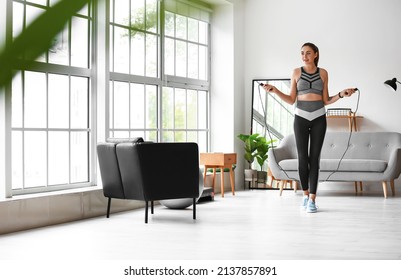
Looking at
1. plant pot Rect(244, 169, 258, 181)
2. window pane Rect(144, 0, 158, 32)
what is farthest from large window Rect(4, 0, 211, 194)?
window pane Rect(144, 0, 158, 32)

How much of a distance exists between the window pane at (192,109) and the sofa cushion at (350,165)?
1.45 meters

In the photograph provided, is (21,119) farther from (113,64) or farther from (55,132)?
(113,64)

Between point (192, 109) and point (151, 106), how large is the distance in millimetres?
1262

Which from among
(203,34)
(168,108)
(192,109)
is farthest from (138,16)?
(203,34)

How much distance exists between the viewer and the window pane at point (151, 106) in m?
7.34

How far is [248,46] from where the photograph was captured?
9.17m

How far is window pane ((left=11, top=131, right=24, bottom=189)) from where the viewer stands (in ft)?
17.2

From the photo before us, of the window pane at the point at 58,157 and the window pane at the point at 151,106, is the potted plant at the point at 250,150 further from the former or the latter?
the window pane at the point at 58,157

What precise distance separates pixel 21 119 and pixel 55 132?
1.59 ft

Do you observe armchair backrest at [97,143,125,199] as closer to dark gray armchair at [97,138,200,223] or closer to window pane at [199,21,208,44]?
dark gray armchair at [97,138,200,223]

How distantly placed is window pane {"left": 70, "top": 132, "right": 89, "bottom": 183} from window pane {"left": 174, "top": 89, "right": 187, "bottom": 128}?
6.67ft

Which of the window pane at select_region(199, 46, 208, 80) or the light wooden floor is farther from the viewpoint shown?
the window pane at select_region(199, 46, 208, 80)

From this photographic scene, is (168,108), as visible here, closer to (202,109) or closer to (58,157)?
(202,109)

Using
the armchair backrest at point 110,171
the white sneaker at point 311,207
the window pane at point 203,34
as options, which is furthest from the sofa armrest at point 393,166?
the armchair backrest at point 110,171
